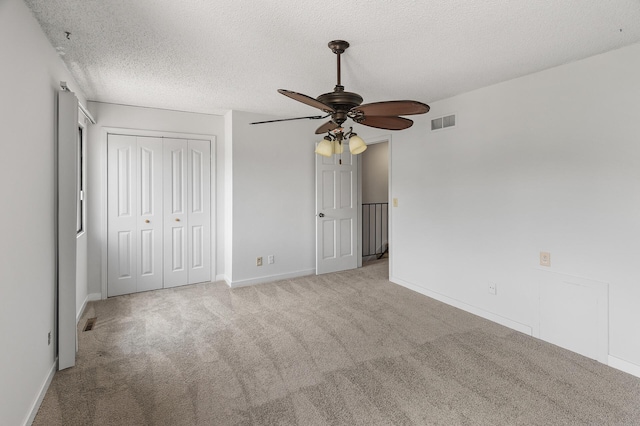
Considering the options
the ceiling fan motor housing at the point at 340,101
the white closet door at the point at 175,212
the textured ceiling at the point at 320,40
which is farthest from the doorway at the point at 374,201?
the ceiling fan motor housing at the point at 340,101

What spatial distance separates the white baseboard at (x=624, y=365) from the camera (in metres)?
2.41

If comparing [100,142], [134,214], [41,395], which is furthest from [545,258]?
[100,142]

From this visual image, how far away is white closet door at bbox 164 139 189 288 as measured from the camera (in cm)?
442

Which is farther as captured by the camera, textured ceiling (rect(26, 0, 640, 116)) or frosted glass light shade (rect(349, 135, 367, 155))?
frosted glass light shade (rect(349, 135, 367, 155))

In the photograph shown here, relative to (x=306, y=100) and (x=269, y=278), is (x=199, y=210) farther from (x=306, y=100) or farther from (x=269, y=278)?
(x=306, y=100)

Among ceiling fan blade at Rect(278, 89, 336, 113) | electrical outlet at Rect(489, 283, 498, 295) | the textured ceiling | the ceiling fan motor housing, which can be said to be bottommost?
electrical outlet at Rect(489, 283, 498, 295)

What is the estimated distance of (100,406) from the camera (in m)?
2.07

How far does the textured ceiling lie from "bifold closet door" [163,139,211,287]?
3.81ft

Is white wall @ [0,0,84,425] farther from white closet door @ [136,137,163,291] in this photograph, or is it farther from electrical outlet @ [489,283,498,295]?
electrical outlet @ [489,283,498,295]

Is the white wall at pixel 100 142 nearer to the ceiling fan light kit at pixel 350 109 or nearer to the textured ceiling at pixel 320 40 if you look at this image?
the textured ceiling at pixel 320 40

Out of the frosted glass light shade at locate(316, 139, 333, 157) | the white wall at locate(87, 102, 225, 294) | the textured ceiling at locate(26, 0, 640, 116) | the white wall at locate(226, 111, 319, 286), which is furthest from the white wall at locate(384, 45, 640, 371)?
the white wall at locate(87, 102, 225, 294)

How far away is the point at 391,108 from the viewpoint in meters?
2.08

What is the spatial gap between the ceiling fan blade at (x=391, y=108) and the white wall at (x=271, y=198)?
105 inches

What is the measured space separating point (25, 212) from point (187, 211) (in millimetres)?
2683
